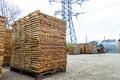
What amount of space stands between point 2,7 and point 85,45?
17.9m

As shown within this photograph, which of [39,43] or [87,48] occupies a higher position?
[39,43]

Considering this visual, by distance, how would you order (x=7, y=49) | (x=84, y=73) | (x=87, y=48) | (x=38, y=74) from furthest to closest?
1. (x=87, y=48)
2. (x=7, y=49)
3. (x=84, y=73)
4. (x=38, y=74)

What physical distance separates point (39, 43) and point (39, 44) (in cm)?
4

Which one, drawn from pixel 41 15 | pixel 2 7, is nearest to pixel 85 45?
pixel 2 7

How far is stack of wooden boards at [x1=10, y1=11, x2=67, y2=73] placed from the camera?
6.64 m

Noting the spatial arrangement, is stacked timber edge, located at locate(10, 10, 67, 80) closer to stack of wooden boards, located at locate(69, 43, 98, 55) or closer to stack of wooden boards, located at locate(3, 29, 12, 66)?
stack of wooden boards, located at locate(3, 29, 12, 66)

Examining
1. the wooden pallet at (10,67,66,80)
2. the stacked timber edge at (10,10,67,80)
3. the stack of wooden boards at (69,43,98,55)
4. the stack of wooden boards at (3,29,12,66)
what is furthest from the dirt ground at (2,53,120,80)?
the stack of wooden boards at (69,43,98,55)

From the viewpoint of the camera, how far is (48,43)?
7047mm

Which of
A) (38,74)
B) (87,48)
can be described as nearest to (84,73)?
(38,74)

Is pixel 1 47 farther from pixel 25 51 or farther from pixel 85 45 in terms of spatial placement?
pixel 85 45

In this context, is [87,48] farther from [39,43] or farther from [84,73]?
[39,43]

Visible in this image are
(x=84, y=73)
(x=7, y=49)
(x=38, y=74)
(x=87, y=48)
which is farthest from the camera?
(x=87, y=48)

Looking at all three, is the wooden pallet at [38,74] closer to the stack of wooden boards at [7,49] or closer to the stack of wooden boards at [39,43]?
the stack of wooden boards at [39,43]

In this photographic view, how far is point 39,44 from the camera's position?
657 cm
